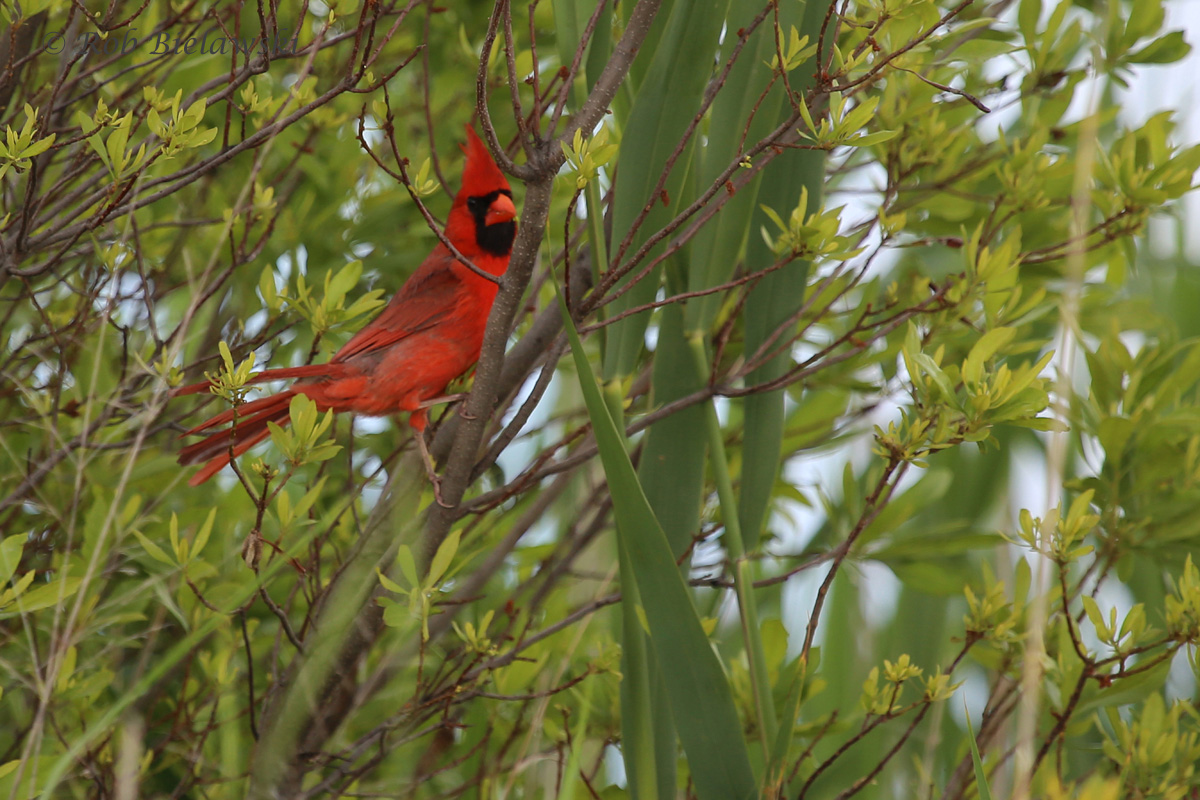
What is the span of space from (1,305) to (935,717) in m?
1.56

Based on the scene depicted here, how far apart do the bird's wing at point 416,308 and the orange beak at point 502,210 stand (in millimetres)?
112

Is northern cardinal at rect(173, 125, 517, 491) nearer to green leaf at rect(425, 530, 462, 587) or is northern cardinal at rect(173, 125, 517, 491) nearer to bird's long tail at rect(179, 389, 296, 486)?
bird's long tail at rect(179, 389, 296, 486)

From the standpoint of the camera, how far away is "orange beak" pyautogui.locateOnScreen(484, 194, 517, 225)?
1.65 metres

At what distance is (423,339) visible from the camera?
1664 mm

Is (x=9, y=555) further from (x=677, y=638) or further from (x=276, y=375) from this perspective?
(x=677, y=638)

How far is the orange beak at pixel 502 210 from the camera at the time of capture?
1.65 metres

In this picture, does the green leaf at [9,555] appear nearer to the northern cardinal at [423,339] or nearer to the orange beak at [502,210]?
the northern cardinal at [423,339]

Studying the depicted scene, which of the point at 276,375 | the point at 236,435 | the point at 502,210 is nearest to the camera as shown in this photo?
the point at 276,375

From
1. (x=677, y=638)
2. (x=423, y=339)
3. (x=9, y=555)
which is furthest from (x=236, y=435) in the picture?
(x=677, y=638)

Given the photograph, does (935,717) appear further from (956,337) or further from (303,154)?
(303,154)

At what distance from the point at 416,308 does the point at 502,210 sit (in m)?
0.21

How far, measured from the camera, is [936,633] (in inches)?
86.5

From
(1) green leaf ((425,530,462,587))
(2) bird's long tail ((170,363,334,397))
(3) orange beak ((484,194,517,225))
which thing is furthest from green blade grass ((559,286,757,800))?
(3) orange beak ((484,194,517,225))

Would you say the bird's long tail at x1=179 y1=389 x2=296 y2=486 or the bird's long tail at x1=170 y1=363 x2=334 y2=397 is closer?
the bird's long tail at x1=170 y1=363 x2=334 y2=397
